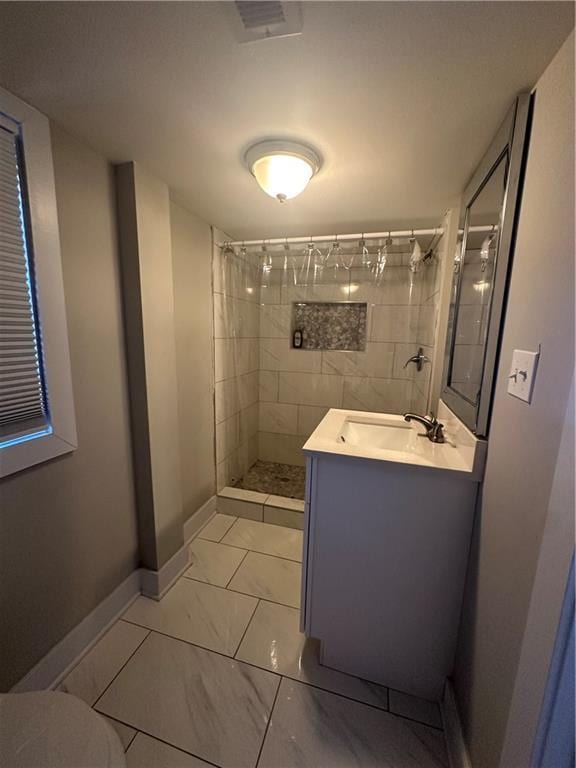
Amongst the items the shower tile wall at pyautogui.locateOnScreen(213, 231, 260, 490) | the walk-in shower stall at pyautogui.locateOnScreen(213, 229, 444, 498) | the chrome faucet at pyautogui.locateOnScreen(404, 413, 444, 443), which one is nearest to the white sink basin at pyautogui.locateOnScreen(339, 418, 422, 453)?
the chrome faucet at pyautogui.locateOnScreen(404, 413, 444, 443)

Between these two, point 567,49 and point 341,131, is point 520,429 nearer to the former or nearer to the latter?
point 567,49

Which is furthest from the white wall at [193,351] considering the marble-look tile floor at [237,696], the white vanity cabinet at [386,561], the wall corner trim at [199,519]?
the white vanity cabinet at [386,561]

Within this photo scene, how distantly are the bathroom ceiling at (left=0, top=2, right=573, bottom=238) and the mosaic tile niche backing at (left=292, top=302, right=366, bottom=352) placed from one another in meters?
1.35

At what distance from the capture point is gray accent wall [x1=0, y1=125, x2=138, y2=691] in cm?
101

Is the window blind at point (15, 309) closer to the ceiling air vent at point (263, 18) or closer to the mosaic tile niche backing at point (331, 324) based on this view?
the ceiling air vent at point (263, 18)

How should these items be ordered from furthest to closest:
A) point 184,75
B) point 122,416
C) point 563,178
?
point 122,416 < point 184,75 < point 563,178

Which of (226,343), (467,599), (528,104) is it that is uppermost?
(528,104)

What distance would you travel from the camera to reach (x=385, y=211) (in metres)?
1.67

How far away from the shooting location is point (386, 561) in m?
1.09

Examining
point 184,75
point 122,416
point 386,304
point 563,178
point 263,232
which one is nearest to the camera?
point 563,178

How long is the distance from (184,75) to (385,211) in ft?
4.01

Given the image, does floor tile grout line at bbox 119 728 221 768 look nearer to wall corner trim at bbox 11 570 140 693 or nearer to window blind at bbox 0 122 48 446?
wall corner trim at bbox 11 570 140 693

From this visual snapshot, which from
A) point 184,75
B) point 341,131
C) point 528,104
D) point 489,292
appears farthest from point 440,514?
point 184,75

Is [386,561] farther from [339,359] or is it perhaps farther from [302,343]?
[302,343]
